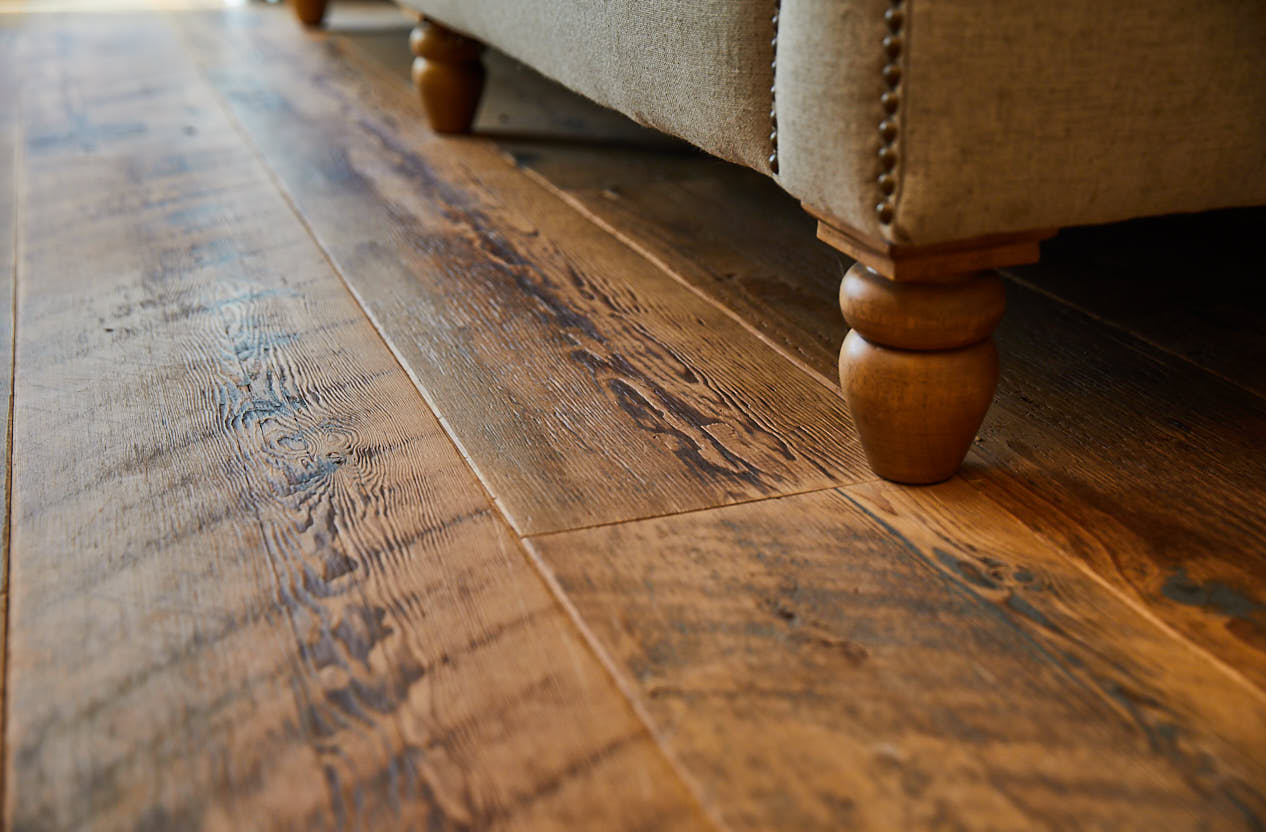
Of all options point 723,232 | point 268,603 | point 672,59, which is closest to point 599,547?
point 268,603

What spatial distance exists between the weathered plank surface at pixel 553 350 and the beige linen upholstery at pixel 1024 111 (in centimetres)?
16

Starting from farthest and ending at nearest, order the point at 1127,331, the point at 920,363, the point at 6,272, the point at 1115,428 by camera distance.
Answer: the point at 6,272, the point at 1127,331, the point at 1115,428, the point at 920,363

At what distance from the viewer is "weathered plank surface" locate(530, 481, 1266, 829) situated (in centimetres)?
44

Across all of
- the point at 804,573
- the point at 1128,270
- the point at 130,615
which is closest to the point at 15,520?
the point at 130,615

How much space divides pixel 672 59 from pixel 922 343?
0.31 meters

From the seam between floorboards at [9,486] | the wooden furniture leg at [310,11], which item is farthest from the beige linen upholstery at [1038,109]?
the wooden furniture leg at [310,11]

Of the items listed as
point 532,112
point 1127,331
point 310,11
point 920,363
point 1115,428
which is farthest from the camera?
point 310,11

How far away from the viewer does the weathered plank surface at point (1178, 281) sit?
83cm

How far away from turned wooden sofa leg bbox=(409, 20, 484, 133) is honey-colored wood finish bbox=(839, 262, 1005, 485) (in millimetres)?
1007

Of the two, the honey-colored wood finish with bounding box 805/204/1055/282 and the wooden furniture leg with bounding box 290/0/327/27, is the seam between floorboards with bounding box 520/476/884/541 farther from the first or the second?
the wooden furniture leg with bounding box 290/0/327/27

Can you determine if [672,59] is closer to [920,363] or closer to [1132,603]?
[920,363]

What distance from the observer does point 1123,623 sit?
1.77ft

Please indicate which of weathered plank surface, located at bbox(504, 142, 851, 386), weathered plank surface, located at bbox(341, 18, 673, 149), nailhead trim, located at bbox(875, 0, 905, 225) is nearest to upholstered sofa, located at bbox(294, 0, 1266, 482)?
nailhead trim, located at bbox(875, 0, 905, 225)

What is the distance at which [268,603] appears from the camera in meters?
0.56
